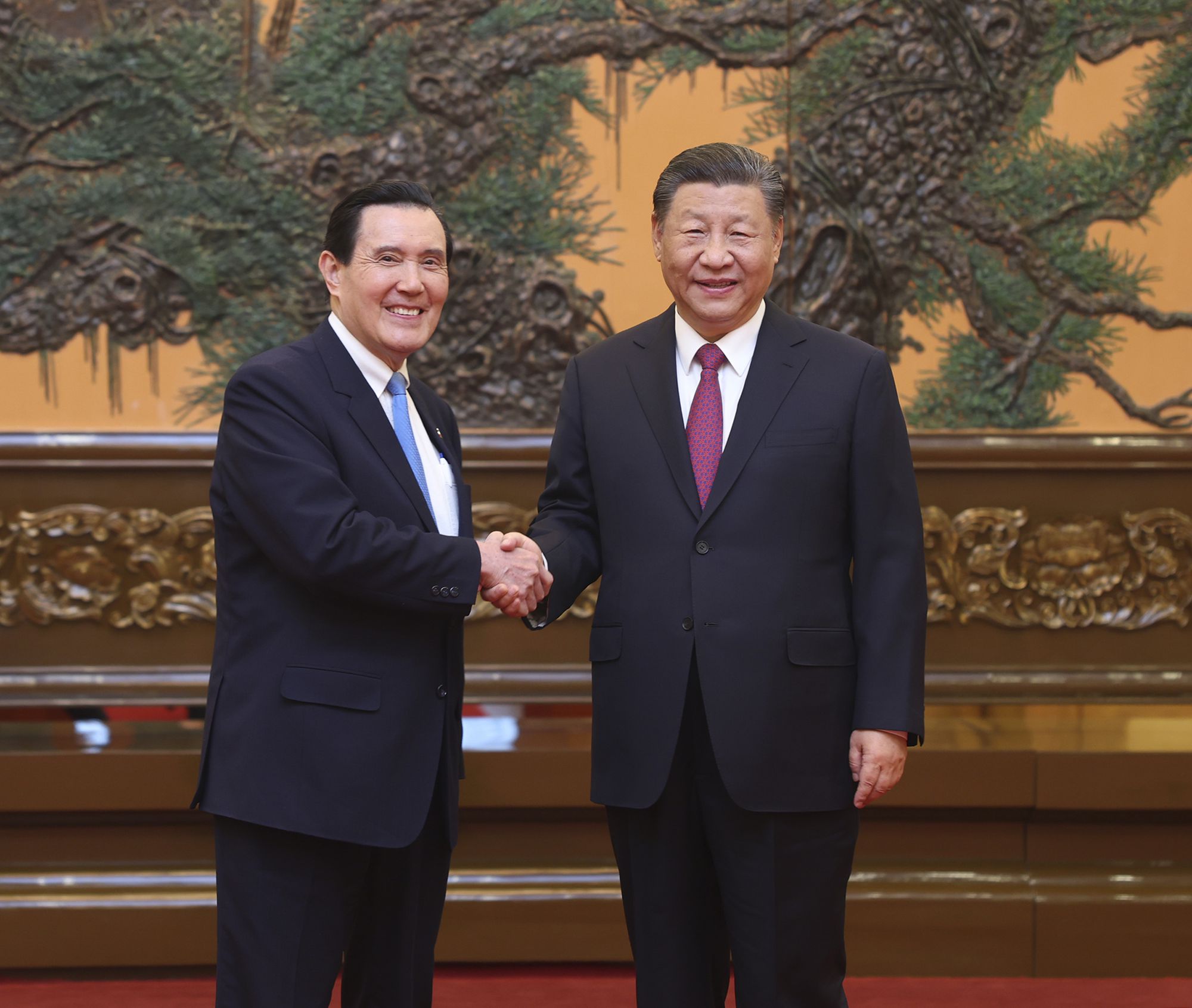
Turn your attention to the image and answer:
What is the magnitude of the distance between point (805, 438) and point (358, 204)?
36.1 inches

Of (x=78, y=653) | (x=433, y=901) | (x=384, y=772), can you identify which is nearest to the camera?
(x=384, y=772)

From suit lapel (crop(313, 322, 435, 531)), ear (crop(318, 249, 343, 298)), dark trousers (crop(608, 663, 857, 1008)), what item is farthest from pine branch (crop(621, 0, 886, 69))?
dark trousers (crop(608, 663, 857, 1008))

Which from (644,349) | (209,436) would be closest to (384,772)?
(644,349)

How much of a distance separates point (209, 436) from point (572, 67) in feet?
5.67

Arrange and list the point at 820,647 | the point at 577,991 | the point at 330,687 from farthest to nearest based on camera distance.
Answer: the point at 577,991 → the point at 820,647 → the point at 330,687

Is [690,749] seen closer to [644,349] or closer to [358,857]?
[358,857]

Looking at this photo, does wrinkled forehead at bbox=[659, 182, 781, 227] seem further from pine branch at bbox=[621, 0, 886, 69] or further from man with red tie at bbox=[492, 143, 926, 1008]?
pine branch at bbox=[621, 0, 886, 69]

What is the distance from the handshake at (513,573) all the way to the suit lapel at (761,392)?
338mm

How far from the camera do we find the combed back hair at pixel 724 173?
2152mm

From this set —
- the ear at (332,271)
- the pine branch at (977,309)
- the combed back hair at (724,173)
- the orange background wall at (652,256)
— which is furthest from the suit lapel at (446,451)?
the pine branch at (977,309)

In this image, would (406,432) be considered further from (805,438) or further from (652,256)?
(652,256)

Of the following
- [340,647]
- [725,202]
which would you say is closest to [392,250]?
[725,202]

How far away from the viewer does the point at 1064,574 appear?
13.3 ft

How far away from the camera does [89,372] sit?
398 cm
